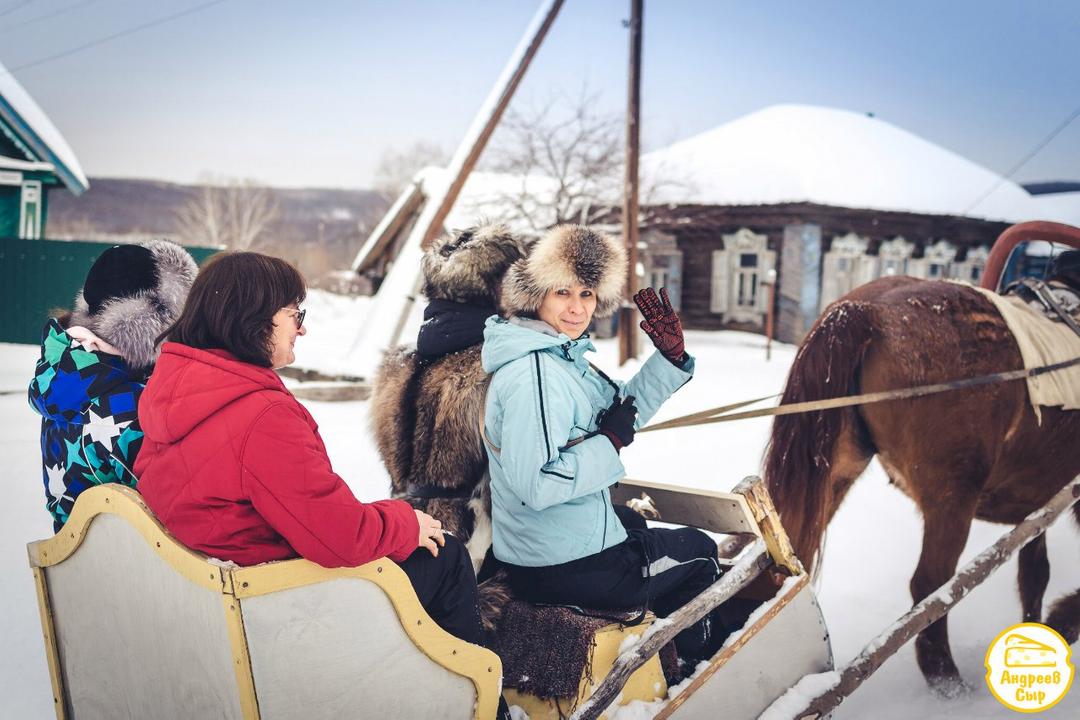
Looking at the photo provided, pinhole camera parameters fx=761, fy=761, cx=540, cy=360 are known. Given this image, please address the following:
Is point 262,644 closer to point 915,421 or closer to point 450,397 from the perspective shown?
point 450,397

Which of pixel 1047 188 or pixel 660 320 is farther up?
pixel 1047 188

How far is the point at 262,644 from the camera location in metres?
1.52

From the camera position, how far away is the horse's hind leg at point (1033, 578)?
148 inches

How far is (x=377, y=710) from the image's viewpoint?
169cm

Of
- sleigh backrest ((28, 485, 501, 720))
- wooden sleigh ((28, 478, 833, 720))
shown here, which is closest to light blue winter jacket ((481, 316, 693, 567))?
wooden sleigh ((28, 478, 833, 720))

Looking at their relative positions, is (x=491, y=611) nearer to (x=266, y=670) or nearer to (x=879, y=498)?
(x=266, y=670)

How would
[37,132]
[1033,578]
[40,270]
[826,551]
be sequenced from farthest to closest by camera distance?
[37,132] < [40,270] < [826,551] < [1033,578]

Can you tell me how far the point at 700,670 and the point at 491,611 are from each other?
0.62 meters

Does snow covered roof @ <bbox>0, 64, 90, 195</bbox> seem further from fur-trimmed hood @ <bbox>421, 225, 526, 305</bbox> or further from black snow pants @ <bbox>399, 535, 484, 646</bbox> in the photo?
black snow pants @ <bbox>399, 535, 484, 646</bbox>

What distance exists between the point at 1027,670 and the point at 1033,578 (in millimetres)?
843

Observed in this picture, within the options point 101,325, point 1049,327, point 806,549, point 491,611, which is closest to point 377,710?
point 491,611

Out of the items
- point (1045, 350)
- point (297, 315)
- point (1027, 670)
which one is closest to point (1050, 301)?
point (1045, 350)

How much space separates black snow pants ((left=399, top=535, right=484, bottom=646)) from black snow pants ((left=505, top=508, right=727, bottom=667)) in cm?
32

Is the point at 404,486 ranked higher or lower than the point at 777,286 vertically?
lower
